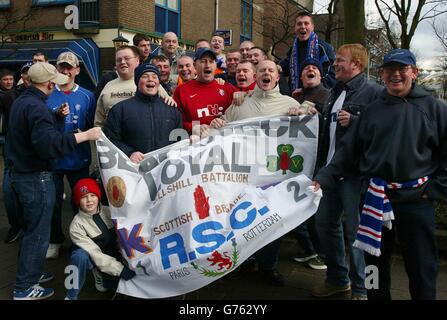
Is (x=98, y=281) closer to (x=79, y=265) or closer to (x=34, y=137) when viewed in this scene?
(x=79, y=265)

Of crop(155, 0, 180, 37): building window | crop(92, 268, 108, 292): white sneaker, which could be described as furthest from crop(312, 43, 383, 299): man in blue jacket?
crop(155, 0, 180, 37): building window

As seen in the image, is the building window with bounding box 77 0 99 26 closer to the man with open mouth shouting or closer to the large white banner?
the man with open mouth shouting

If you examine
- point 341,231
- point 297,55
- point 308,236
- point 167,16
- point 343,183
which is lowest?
point 308,236

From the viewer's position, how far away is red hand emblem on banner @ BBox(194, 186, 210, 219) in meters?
3.49

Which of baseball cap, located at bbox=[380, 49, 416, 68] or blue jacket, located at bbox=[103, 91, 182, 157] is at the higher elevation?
baseball cap, located at bbox=[380, 49, 416, 68]

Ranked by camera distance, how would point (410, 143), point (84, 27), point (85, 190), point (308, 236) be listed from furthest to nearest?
point (84, 27) → point (308, 236) → point (85, 190) → point (410, 143)

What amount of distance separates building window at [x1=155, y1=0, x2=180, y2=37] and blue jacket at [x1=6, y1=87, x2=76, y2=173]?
14.1m

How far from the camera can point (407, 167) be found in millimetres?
3029

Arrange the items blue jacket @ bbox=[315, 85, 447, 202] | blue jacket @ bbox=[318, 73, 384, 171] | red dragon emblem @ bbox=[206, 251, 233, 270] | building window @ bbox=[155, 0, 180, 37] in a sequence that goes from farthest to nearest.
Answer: building window @ bbox=[155, 0, 180, 37] < blue jacket @ bbox=[318, 73, 384, 171] < red dragon emblem @ bbox=[206, 251, 233, 270] < blue jacket @ bbox=[315, 85, 447, 202]

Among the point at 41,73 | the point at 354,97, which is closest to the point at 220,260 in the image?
the point at 354,97

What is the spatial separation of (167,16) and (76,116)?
1397cm

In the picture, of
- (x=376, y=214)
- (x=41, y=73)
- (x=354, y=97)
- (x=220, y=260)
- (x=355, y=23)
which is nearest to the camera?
(x=376, y=214)

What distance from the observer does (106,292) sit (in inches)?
164

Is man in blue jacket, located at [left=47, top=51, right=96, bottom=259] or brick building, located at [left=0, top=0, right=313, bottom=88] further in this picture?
brick building, located at [left=0, top=0, right=313, bottom=88]
